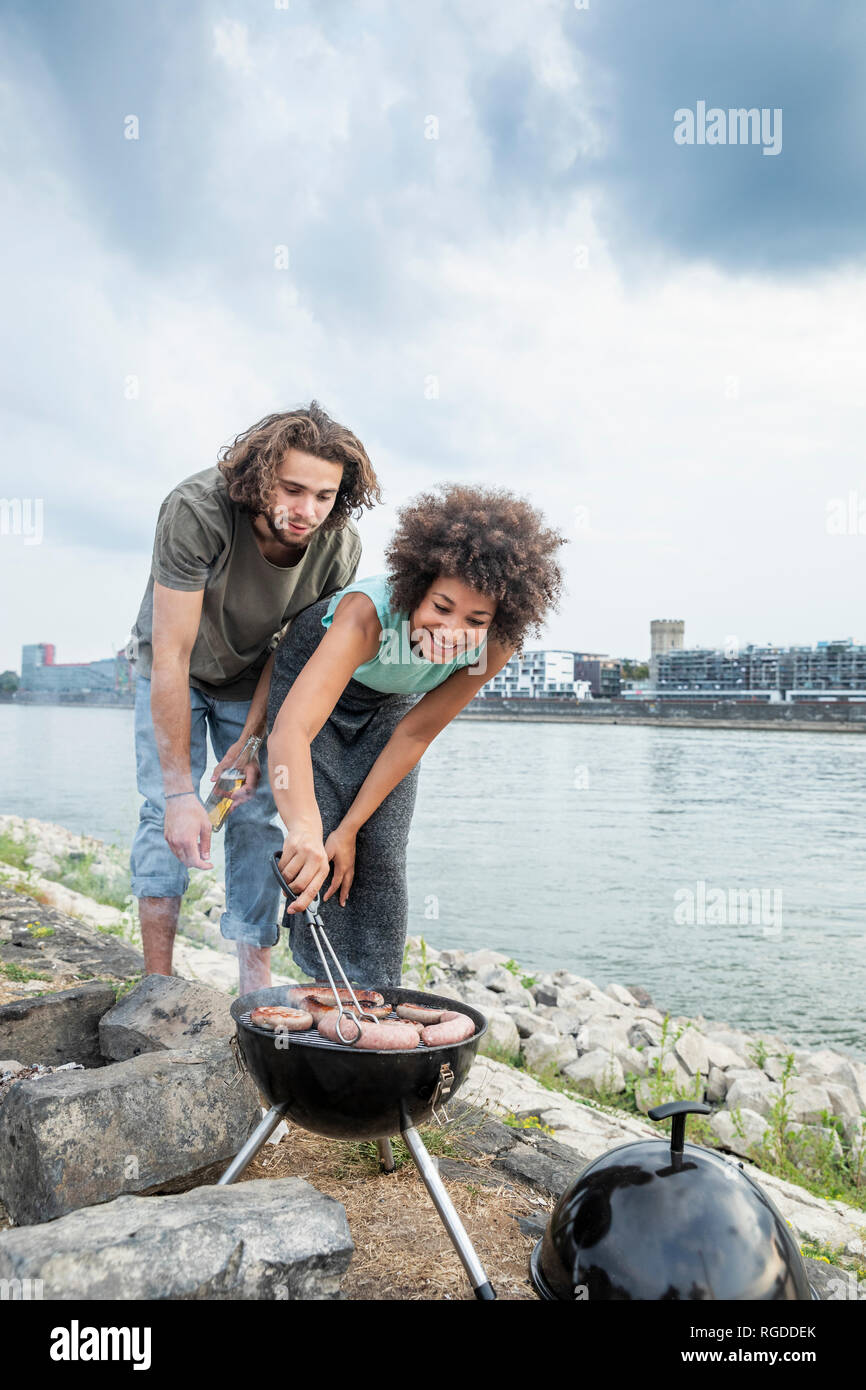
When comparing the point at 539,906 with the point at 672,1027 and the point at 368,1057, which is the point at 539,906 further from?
the point at 368,1057

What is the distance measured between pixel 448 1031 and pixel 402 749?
1.00m

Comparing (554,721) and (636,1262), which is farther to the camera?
(554,721)

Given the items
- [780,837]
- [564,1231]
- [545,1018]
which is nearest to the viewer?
[564,1231]

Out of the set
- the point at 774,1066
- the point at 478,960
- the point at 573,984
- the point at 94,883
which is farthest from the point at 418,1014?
the point at 94,883

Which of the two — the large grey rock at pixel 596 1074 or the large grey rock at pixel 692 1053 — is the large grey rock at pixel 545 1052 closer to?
the large grey rock at pixel 596 1074

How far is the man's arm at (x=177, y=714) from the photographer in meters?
2.96

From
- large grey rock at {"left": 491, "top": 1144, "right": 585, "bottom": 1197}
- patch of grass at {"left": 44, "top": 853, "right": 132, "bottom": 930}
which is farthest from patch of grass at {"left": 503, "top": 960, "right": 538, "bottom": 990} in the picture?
large grey rock at {"left": 491, "top": 1144, "right": 585, "bottom": 1197}

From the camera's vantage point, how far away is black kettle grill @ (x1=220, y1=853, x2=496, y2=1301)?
1997mm

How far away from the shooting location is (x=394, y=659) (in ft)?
9.39

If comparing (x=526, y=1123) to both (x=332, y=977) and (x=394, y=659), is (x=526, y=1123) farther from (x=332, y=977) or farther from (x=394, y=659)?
(x=394, y=659)

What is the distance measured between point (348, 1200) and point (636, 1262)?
1.00m
